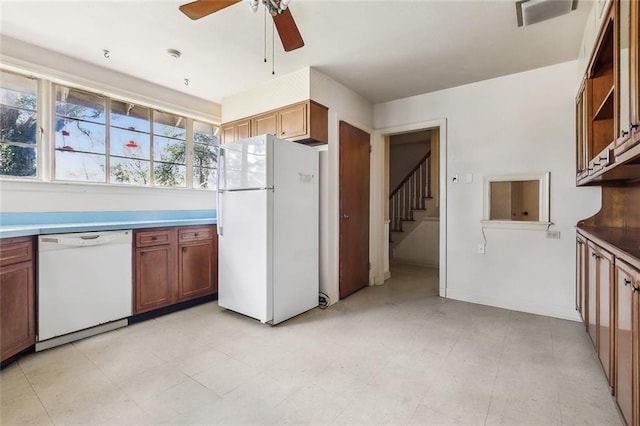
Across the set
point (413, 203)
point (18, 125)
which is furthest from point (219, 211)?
point (413, 203)

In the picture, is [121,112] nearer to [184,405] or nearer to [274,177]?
[274,177]

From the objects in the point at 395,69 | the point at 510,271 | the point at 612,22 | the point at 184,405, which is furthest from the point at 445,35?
the point at 184,405

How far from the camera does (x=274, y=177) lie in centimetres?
274

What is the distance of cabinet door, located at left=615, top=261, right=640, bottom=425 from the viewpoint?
1.20 m

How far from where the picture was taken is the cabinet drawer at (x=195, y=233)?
3.18 metres

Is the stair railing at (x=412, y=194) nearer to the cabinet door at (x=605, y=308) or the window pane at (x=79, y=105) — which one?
the cabinet door at (x=605, y=308)

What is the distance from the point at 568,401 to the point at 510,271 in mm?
1734

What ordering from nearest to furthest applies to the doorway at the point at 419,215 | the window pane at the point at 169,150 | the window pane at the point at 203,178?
the window pane at the point at 169,150 < the window pane at the point at 203,178 < the doorway at the point at 419,215

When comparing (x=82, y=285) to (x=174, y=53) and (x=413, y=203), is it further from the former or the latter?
(x=413, y=203)

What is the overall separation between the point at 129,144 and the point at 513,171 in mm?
4408

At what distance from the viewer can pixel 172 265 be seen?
3098mm

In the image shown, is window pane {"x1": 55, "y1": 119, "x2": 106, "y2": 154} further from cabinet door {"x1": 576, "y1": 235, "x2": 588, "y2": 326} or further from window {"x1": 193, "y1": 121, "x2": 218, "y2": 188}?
cabinet door {"x1": 576, "y1": 235, "x2": 588, "y2": 326}

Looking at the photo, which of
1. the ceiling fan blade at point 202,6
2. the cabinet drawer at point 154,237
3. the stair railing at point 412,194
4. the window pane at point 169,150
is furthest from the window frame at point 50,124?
the stair railing at point 412,194

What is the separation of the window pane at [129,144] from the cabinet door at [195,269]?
4.27 ft
